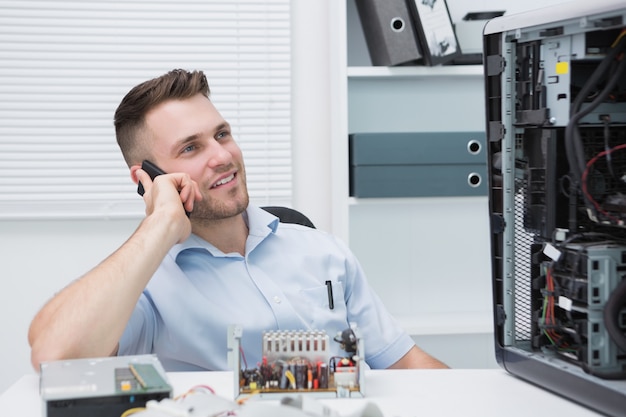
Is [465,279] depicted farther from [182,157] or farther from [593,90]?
[593,90]

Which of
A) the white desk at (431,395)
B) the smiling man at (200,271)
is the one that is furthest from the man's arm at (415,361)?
the white desk at (431,395)

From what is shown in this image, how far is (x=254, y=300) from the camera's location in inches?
70.9

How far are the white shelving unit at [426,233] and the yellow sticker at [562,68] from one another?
60.8 inches

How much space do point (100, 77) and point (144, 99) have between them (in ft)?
3.55

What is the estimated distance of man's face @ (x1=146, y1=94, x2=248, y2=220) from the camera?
190cm

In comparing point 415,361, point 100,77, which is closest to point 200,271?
point 415,361

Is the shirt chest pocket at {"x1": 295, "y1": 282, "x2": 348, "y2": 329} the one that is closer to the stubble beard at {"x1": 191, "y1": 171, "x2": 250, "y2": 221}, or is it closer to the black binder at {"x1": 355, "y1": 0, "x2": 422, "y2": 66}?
the stubble beard at {"x1": 191, "y1": 171, "x2": 250, "y2": 221}

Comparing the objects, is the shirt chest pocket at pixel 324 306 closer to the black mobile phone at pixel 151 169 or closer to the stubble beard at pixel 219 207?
the stubble beard at pixel 219 207

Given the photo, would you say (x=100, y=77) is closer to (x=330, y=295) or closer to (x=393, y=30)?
(x=393, y=30)

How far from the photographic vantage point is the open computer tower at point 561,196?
4.21 ft

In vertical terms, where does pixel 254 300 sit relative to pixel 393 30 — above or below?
below

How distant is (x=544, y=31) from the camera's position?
1.35 meters

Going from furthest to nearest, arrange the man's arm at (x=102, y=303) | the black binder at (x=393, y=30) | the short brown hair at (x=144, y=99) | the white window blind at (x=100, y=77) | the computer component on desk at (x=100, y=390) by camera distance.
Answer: the white window blind at (x=100, y=77) < the black binder at (x=393, y=30) < the short brown hair at (x=144, y=99) < the man's arm at (x=102, y=303) < the computer component on desk at (x=100, y=390)

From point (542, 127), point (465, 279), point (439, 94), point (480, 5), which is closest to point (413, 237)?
point (465, 279)
